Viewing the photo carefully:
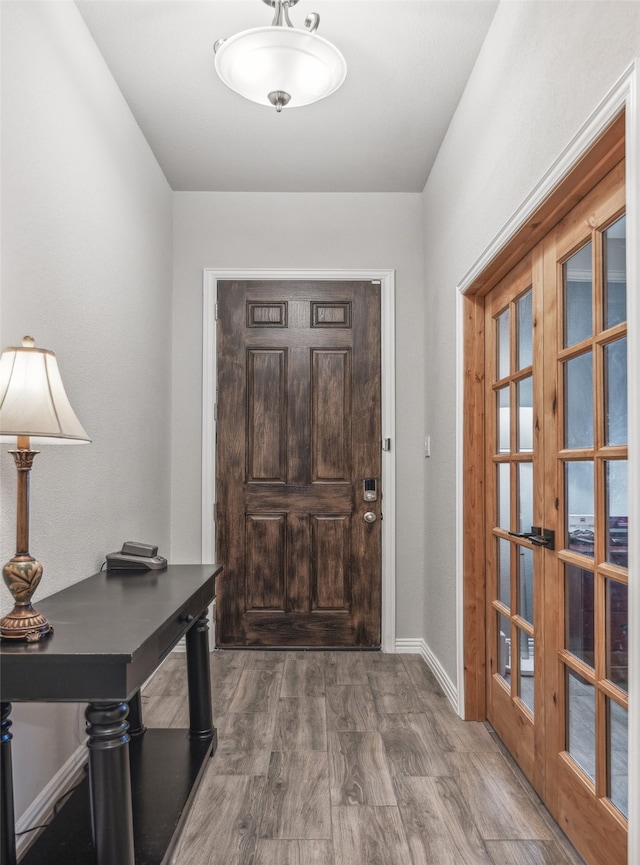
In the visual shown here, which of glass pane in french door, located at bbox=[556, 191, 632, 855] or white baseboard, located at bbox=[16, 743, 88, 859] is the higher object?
glass pane in french door, located at bbox=[556, 191, 632, 855]

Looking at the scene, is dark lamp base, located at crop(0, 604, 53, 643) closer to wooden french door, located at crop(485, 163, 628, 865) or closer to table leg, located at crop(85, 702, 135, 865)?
table leg, located at crop(85, 702, 135, 865)

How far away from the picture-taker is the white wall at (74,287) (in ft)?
5.91

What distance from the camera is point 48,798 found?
6.45 ft

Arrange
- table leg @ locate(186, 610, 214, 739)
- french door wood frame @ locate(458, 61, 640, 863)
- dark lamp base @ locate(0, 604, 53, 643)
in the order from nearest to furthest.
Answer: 1. french door wood frame @ locate(458, 61, 640, 863)
2. dark lamp base @ locate(0, 604, 53, 643)
3. table leg @ locate(186, 610, 214, 739)

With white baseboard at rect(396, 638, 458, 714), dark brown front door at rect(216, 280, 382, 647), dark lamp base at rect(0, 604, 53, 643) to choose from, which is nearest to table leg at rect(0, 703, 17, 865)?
dark lamp base at rect(0, 604, 53, 643)

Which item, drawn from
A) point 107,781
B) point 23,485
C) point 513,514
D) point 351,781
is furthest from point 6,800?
point 513,514

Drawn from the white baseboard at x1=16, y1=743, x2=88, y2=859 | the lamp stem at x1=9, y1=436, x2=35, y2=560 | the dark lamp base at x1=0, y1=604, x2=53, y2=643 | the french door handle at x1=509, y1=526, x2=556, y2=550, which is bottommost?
the white baseboard at x1=16, y1=743, x2=88, y2=859

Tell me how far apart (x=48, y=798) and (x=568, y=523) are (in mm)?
1810

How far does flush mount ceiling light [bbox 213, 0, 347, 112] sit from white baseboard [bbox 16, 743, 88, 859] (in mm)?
2378

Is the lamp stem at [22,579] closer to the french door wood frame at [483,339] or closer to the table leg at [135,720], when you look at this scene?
the table leg at [135,720]

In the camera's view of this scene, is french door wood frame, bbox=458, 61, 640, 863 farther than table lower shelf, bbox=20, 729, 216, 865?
No

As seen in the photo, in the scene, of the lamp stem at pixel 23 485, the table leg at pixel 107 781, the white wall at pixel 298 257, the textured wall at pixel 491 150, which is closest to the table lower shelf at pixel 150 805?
the table leg at pixel 107 781

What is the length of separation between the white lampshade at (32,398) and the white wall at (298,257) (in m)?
2.14

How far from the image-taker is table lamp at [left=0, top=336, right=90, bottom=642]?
1.43 m
